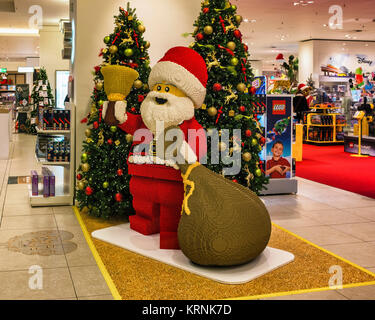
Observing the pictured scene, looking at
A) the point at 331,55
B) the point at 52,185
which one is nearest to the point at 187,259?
the point at 52,185

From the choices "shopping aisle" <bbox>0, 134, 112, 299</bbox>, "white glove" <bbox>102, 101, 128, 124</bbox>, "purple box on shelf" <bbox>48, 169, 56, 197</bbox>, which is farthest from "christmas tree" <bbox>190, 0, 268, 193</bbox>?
"purple box on shelf" <bbox>48, 169, 56, 197</bbox>

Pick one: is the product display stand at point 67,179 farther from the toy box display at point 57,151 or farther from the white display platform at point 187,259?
the white display platform at point 187,259

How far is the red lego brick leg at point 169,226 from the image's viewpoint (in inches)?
159

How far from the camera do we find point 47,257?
3865 mm

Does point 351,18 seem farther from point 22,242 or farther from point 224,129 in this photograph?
point 22,242

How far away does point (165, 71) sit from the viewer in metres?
4.05

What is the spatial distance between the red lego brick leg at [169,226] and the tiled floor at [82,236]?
62 centimetres

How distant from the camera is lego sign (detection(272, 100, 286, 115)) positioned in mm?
6648

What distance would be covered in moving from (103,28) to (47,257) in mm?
2892

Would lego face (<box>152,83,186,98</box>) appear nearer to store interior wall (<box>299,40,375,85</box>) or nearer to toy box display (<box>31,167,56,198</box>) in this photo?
toy box display (<box>31,167,56,198</box>)

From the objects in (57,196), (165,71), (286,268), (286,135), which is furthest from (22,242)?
(286,135)

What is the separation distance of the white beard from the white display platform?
1038 millimetres

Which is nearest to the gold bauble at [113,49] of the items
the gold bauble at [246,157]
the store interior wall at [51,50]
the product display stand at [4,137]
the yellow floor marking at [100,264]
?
the gold bauble at [246,157]
